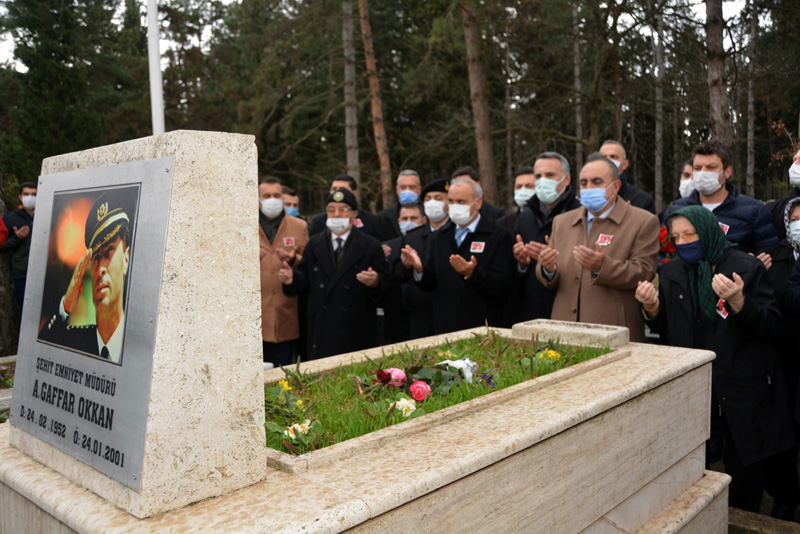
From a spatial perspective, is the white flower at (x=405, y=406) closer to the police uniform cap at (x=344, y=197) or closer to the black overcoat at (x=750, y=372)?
the black overcoat at (x=750, y=372)

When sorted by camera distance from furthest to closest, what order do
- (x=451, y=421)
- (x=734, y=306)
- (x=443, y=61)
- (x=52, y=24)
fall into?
(x=52, y=24), (x=443, y=61), (x=734, y=306), (x=451, y=421)

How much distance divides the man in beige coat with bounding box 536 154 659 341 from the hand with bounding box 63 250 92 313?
300cm

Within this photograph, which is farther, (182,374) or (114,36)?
(114,36)

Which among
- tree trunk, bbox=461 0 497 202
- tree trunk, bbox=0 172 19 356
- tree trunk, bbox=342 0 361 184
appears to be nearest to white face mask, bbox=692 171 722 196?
tree trunk, bbox=0 172 19 356

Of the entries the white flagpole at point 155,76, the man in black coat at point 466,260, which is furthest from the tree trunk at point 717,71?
the white flagpole at point 155,76

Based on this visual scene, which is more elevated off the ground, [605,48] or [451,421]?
[605,48]

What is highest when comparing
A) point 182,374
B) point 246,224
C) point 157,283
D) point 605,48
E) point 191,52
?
point 191,52

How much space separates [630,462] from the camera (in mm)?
3043

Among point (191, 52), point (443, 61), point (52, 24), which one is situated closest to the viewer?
point (443, 61)

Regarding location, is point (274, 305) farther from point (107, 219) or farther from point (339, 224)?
point (107, 219)

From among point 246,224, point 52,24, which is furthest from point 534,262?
point 52,24

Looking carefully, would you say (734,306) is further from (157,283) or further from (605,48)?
(605,48)

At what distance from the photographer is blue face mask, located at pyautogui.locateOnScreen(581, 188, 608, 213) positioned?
4.71m

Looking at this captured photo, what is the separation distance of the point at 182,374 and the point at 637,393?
2.03 m
